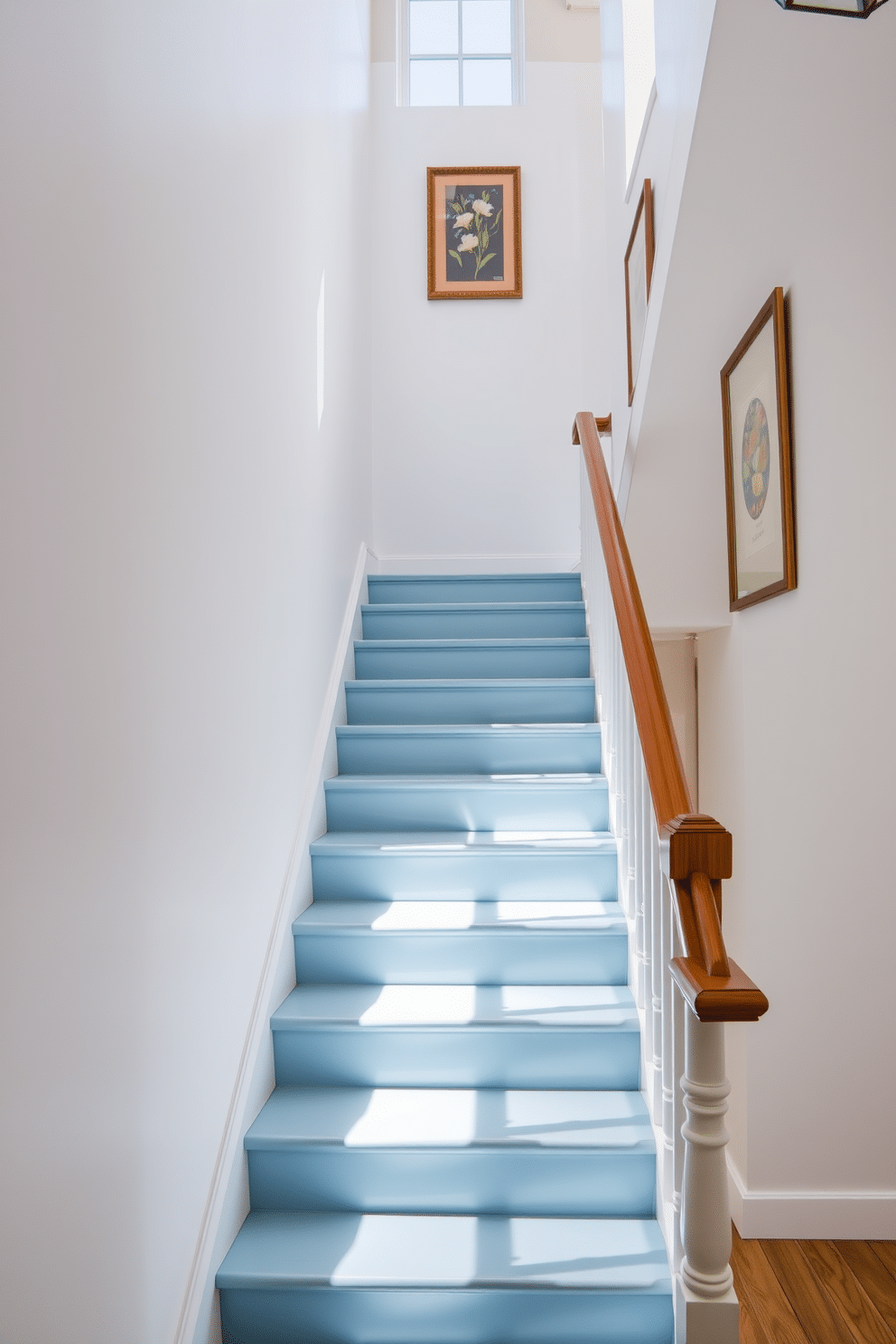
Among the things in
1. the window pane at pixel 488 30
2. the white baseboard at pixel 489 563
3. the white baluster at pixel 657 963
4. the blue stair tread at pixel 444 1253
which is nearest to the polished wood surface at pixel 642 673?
the white baluster at pixel 657 963

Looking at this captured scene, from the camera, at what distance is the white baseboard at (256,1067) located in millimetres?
1687

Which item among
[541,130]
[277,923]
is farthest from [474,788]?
[541,130]

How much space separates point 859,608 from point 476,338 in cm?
311

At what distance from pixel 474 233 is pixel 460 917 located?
389 cm

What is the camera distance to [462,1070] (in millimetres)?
2189

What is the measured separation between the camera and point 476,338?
16.4 ft

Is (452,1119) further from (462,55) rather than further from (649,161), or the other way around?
(462,55)

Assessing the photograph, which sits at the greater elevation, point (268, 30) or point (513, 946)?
point (268, 30)

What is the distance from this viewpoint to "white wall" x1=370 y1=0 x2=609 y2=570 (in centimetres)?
496

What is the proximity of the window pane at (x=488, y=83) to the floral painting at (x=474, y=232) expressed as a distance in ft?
1.92

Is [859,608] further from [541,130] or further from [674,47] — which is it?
[541,130]

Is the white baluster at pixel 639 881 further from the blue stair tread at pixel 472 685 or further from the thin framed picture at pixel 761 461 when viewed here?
the blue stair tread at pixel 472 685

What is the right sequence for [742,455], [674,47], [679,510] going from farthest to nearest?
[679,510], [742,455], [674,47]

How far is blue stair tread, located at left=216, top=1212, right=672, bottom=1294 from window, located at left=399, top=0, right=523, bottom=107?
533 cm
